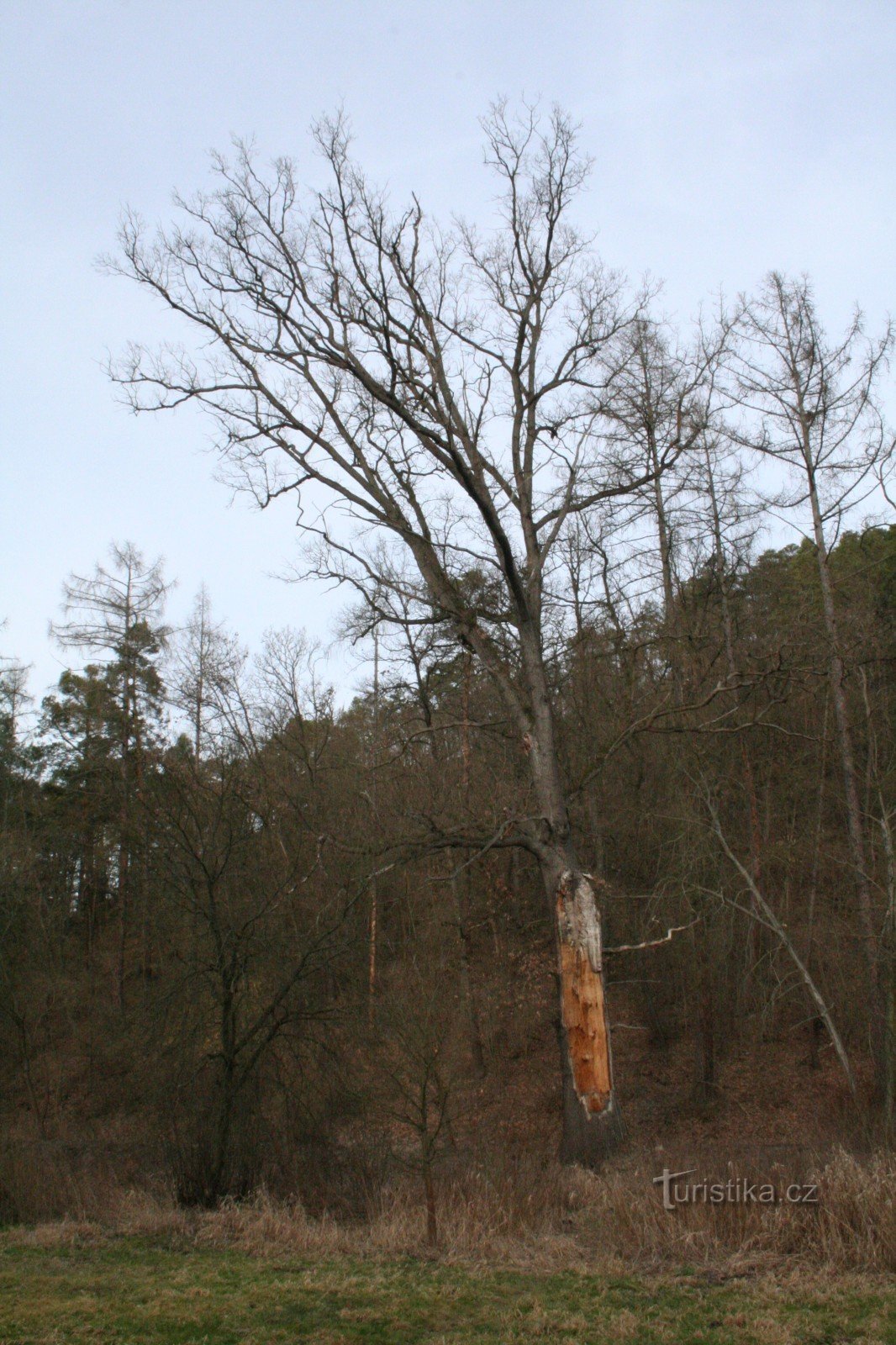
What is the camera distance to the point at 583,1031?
11.5 metres

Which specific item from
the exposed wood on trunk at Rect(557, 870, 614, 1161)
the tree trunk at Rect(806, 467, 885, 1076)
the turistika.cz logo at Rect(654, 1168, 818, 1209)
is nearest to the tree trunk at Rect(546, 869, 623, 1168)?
the exposed wood on trunk at Rect(557, 870, 614, 1161)

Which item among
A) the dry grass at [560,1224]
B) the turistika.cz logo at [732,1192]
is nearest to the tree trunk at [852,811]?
the dry grass at [560,1224]

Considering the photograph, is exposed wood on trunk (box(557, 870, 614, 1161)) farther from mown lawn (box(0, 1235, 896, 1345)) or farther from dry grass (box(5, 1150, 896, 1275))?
mown lawn (box(0, 1235, 896, 1345))

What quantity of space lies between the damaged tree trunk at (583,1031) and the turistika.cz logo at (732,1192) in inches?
118

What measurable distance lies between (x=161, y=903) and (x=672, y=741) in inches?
399

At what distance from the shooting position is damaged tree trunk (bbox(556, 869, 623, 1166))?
443 inches

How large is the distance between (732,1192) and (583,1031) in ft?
12.1

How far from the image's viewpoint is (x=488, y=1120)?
1827 cm

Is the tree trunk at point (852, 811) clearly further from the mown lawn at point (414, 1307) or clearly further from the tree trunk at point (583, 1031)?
the mown lawn at point (414, 1307)

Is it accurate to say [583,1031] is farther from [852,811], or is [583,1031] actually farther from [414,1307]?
[414,1307]

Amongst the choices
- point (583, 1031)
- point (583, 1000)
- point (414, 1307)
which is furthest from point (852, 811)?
point (414, 1307)

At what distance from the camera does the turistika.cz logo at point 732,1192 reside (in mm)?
7535

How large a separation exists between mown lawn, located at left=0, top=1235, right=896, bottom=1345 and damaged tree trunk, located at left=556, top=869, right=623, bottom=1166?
403 centimetres

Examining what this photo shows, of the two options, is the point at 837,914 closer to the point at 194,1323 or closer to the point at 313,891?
the point at 313,891
